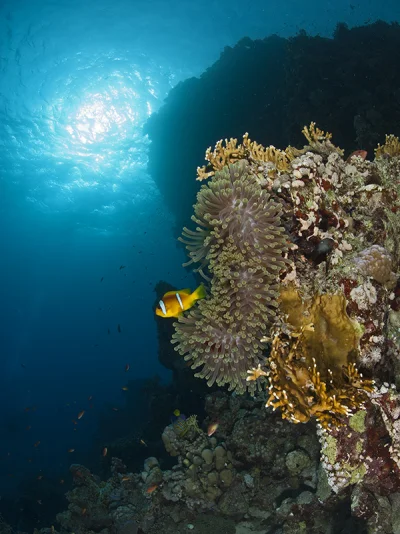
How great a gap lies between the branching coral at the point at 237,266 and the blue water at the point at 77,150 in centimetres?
1779

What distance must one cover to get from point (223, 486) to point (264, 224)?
19.8 feet

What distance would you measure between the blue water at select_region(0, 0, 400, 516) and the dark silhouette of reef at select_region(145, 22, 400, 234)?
4.28m

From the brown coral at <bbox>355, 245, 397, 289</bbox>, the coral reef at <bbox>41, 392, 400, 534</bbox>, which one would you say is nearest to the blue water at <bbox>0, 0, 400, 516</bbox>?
the coral reef at <bbox>41, 392, 400, 534</bbox>

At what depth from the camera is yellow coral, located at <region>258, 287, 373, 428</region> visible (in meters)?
3.02

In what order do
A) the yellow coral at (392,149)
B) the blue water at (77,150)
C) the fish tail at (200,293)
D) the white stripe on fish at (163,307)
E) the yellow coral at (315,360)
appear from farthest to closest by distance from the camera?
the blue water at (77,150), the yellow coral at (392,149), the white stripe on fish at (163,307), the fish tail at (200,293), the yellow coral at (315,360)

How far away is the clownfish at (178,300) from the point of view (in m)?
3.58

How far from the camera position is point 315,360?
10.4 feet

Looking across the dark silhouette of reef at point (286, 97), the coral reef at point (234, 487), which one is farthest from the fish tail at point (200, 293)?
the dark silhouette of reef at point (286, 97)

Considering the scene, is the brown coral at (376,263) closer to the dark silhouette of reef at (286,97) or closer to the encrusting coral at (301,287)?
the encrusting coral at (301,287)

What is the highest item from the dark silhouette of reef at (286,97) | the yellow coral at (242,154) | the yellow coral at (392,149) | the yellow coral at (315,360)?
the dark silhouette of reef at (286,97)

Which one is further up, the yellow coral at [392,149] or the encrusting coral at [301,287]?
the yellow coral at [392,149]

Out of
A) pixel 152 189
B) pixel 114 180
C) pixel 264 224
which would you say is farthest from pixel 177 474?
pixel 152 189

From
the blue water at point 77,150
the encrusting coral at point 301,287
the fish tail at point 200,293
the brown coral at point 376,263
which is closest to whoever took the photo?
the encrusting coral at point 301,287

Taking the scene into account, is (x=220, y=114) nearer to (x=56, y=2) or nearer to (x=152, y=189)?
(x=56, y=2)
